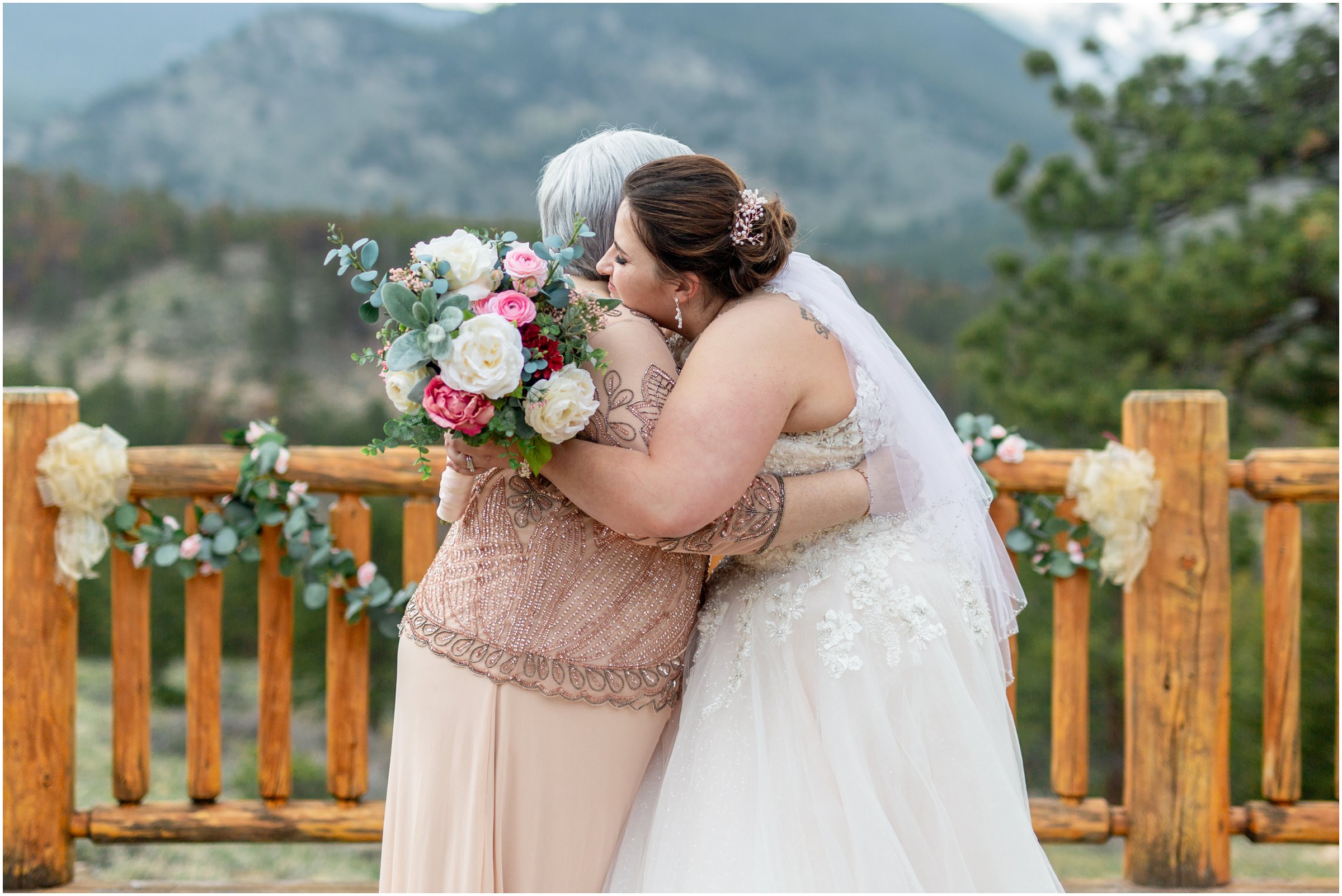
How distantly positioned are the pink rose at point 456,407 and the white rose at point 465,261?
0.16m

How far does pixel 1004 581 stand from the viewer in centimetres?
205

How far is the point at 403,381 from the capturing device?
153 cm

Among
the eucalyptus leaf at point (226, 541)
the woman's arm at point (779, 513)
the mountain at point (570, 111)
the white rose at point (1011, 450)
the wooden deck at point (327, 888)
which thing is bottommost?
the wooden deck at point (327, 888)

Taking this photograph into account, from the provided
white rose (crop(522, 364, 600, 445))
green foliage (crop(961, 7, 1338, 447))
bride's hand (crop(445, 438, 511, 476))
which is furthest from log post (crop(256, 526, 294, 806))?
green foliage (crop(961, 7, 1338, 447))

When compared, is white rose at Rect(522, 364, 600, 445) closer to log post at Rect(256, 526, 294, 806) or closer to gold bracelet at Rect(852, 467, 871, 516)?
gold bracelet at Rect(852, 467, 871, 516)

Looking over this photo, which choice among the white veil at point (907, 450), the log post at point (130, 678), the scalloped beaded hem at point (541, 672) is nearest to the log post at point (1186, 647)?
the white veil at point (907, 450)

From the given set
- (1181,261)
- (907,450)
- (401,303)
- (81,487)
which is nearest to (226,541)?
(81,487)

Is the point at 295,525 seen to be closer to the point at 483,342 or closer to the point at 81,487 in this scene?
the point at 81,487

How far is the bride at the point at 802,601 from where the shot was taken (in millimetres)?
1647

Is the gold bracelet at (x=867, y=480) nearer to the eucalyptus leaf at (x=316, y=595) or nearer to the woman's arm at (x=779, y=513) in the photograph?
the woman's arm at (x=779, y=513)

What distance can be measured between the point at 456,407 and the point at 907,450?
917 millimetres

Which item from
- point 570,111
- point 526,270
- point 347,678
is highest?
point 570,111

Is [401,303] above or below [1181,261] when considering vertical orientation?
below

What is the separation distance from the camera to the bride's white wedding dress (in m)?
1.72
